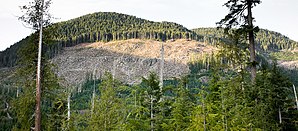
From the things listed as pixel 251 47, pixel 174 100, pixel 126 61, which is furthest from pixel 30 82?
pixel 126 61

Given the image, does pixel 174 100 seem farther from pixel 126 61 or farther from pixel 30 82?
pixel 126 61

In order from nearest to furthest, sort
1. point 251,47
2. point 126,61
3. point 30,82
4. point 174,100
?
1. point 174,100
2. point 251,47
3. point 30,82
4. point 126,61

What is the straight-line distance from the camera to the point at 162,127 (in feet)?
40.2

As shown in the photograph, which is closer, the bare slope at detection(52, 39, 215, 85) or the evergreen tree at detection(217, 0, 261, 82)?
the evergreen tree at detection(217, 0, 261, 82)

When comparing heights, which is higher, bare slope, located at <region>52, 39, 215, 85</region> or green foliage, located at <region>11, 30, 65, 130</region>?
bare slope, located at <region>52, 39, 215, 85</region>

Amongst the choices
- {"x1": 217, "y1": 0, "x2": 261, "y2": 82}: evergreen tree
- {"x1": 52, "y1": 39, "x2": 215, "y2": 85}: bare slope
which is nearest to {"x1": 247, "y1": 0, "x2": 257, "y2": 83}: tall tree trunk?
{"x1": 217, "y1": 0, "x2": 261, "y2": 82}: evergreen tree

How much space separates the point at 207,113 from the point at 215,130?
1.87 ft

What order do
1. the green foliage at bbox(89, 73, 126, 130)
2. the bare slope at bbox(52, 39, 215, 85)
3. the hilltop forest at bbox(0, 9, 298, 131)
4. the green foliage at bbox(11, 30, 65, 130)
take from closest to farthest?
the hilltop forest at bbox(0, 9, 298, 131) < the green foliage at bbox(89, 73, 126, 130) < the green foliage at bbox(11, 30, 65, 130) < the bare slope at bbox(52, 39, 215, 85)

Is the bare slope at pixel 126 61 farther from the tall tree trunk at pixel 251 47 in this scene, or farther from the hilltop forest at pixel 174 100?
the tall tree trunk at pixel 251 47

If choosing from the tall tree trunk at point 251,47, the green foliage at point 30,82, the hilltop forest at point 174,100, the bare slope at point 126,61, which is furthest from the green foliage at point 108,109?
the bare slope at point 126,61

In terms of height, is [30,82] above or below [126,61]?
below

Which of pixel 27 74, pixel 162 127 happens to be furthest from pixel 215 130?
pixel 27 74

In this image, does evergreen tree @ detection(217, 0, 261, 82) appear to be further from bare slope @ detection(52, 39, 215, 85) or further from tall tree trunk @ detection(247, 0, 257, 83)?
bare slope @ detection(52, 39, 215, 85)

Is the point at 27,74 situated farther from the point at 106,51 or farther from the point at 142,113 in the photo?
the point at 106,51
